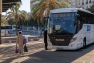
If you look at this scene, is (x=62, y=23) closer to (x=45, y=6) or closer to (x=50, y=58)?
(x=50, y=58)

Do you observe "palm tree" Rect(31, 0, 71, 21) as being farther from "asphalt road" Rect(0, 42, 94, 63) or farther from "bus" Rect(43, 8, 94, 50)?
"asphalt road" Rect(0, 42, 94, 63)

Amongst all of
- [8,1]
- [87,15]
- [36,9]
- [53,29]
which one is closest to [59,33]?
[53,29]

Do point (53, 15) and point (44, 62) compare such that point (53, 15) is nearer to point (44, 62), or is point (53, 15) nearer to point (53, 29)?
point (53, 29)

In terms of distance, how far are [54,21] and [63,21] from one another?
28.1 inches

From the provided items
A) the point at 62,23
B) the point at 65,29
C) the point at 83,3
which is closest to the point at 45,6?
the point at 62,23

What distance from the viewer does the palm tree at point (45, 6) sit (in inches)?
1348

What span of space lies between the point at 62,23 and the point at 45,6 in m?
17.3

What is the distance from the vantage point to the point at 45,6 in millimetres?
34719

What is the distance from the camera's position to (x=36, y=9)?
36.0 m

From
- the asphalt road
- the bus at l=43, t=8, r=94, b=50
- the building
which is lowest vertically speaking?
the asphalt road

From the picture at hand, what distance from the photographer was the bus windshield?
Result: 57.1ft

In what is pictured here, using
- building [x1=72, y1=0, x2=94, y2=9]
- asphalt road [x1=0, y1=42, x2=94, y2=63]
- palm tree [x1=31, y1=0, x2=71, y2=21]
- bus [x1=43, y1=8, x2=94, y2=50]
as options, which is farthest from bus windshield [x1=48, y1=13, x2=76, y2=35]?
building [x1=72, y1=0, x2=94, y2=9]

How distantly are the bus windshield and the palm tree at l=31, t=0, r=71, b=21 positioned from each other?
1614 centimetres

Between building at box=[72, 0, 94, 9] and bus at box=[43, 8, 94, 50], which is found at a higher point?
building at box=[72, 0, 94, 9]
